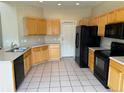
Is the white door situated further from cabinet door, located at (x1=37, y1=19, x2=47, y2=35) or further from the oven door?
the oven door

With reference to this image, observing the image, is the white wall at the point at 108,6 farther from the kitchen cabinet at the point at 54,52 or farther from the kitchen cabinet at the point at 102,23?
the kitchen cabinet at the point at 54,52

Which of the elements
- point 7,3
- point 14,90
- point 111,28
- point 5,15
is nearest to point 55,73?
point 14,90

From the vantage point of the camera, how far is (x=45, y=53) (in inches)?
222

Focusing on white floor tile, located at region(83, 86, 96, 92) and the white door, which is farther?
the white door

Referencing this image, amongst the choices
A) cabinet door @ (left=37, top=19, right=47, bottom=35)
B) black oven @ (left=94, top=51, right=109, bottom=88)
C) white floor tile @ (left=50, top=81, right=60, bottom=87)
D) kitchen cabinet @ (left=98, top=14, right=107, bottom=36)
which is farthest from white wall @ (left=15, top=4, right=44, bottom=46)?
black oven @ (left=94, top=51, right=109, bottom=88)

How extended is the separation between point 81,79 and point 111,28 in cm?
174

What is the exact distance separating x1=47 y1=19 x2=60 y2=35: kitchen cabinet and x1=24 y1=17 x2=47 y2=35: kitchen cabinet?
212 millimetres

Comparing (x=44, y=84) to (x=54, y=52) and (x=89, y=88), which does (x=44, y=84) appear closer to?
(x=89, y=88)

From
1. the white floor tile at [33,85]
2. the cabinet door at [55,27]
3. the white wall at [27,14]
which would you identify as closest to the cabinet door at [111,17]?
the white floor tile at [33,85]

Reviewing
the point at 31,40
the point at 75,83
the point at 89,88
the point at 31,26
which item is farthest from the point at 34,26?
the point at 89,88

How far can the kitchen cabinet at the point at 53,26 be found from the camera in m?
6.01

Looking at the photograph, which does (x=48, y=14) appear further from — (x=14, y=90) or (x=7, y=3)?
(x=14, y=90)

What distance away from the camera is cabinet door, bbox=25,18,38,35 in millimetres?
5033

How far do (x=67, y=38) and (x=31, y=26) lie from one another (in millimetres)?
2201
